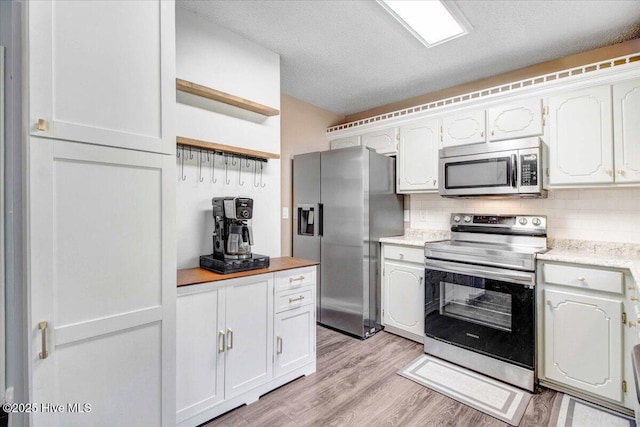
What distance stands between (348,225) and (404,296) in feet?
2.92

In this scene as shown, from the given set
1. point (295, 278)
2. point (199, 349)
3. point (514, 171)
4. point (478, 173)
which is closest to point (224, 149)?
point (295, 278)

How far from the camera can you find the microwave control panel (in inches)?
92.6

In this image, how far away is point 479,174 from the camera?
8.63 ft

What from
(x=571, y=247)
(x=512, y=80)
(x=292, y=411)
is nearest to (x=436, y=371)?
(x=292, y=411)

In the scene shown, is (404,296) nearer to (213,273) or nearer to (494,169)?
(494,169)

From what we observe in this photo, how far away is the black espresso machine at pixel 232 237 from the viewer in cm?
201

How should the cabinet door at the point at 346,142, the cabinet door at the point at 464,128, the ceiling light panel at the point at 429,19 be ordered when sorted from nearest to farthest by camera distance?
the ceiling light panel at the point at 429,19 < the cabinet door at the point at 464,128 < the cabinet door at the point at 346,142

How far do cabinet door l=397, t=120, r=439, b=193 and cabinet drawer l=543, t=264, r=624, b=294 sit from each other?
120 cm

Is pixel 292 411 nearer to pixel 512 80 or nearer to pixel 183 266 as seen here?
pixel 183 266

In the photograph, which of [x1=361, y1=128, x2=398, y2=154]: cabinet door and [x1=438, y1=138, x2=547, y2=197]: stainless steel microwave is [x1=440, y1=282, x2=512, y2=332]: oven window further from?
[x1=361, y1=128, x2=398, y2=154]: cabinet door

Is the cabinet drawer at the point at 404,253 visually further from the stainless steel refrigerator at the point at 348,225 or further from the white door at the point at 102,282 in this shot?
the white door at the point at 102,282

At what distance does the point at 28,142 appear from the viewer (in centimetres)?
111

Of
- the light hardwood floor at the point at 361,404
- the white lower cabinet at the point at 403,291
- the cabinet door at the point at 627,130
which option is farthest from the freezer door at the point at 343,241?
the cabinet door at the point at 627,130

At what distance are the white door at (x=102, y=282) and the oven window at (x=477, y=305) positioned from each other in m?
2.13
